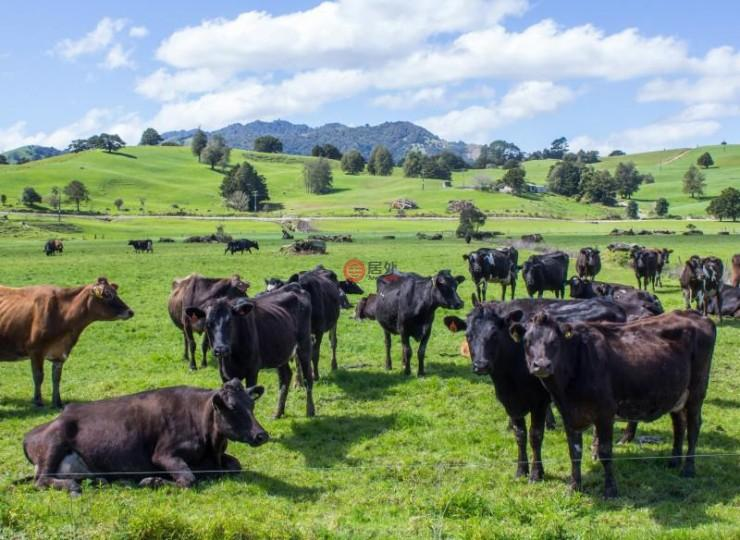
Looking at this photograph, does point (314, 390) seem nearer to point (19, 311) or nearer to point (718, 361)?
point (19, 311)

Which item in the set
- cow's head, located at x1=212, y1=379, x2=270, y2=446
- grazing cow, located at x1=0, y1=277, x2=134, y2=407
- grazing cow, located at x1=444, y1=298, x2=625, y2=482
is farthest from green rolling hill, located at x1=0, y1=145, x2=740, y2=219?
grazing cow, located at x1=444, y1=298, x2=625, y2=482

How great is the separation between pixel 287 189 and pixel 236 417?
521 feet

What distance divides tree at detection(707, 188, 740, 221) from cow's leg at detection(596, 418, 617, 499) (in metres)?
111

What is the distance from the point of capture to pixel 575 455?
8.25 metres

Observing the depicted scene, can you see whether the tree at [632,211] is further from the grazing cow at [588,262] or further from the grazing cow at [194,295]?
the grazing cow at [194,295]

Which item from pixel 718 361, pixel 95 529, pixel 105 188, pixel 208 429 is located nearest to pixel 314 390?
pixel 208 429

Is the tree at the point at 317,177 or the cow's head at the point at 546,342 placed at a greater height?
the tree at the point at 317,177

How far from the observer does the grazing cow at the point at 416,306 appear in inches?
586

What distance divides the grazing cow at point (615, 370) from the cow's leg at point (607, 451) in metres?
0.01

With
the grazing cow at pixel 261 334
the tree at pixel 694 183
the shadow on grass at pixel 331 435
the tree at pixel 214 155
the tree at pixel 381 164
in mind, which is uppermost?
the tree at pixel 214 155

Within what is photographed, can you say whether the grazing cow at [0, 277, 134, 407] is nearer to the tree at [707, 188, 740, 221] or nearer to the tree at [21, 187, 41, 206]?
the tree at [21, 187, 41, 206]

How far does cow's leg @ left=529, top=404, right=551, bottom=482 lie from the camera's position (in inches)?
345

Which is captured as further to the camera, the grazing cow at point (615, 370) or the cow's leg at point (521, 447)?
the cow's leg at point (521, 447)

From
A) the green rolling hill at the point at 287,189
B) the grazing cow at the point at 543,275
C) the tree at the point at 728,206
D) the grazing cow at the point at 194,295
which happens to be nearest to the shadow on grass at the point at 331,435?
the grazing cow at the point at 194,295
